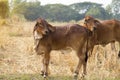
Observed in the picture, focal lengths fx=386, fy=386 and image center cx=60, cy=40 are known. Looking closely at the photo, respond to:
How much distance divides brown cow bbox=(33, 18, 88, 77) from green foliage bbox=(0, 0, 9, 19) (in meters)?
15.6

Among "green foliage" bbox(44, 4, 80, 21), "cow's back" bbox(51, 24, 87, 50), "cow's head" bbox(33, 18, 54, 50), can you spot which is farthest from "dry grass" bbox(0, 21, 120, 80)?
"green foliage" bbox(44, 4, 80, 21)

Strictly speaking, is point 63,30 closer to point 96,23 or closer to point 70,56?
point 96,23

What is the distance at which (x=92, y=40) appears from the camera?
1023cm

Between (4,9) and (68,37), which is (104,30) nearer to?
(68,37)

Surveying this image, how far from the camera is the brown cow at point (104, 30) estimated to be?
10.2 meters

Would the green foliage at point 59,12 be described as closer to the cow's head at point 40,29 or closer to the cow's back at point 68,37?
the cow's back at point 68,37

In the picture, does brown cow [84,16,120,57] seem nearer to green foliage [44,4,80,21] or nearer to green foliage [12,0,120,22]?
green foliage [12,0,120,22]

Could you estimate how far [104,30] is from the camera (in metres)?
10.8

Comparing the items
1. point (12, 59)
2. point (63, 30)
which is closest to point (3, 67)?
point (12, 59)

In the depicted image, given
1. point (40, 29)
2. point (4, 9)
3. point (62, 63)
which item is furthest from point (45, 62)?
point (4, 9)

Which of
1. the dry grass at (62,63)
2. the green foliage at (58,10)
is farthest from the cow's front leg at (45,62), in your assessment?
the green foliage at (58,10)

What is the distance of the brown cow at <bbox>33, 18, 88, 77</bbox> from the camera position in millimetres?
8930

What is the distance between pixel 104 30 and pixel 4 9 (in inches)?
591

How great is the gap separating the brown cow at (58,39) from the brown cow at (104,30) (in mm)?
1169
